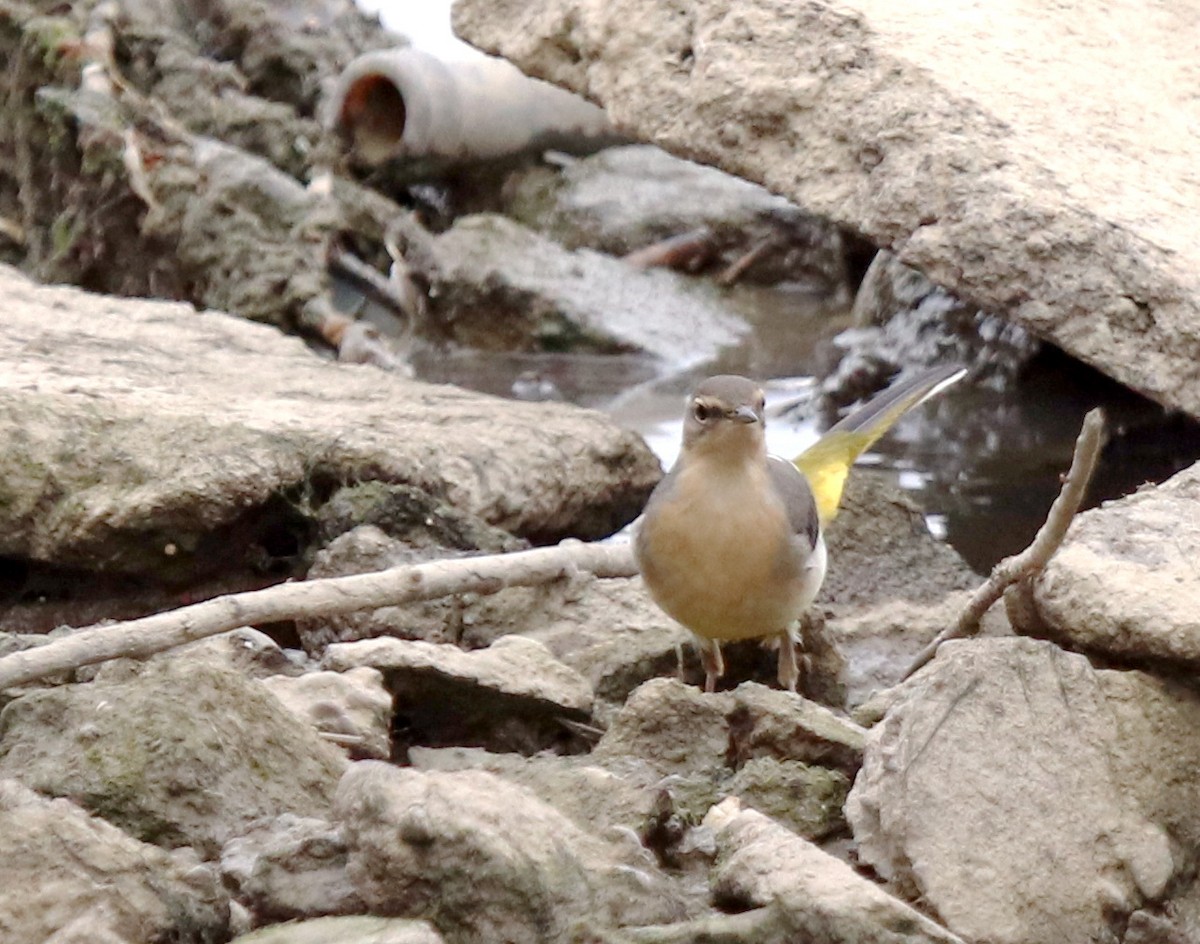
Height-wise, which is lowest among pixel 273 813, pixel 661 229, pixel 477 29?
pixel 661 229

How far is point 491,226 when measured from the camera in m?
9.12

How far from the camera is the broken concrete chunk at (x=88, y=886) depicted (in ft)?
8.91

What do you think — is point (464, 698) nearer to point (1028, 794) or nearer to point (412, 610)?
point (412, 610)

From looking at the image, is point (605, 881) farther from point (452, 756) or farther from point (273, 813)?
point (452, 756)

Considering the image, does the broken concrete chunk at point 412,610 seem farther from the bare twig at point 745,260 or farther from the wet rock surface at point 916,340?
the bare twig at point 745,260

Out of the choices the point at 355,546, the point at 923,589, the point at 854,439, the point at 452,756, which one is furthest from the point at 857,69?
the point at 452,756

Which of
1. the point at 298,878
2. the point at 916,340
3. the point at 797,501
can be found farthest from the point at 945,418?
the point at 298,878

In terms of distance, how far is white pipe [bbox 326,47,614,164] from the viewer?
403 inches

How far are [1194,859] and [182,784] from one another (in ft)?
5.24

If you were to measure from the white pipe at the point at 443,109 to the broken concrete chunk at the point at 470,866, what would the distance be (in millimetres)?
7561

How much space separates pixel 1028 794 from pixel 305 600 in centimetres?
152

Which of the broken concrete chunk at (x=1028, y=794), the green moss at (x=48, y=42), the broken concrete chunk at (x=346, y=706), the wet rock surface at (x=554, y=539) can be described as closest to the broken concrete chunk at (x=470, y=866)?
the wet rock surface at (x=554, y=539)

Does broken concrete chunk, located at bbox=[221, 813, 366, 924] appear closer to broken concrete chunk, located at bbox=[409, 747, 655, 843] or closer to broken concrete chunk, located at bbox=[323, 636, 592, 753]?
broken concrete chunk, located at bbox=[409, 747, 655, 843]

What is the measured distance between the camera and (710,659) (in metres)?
4.64
